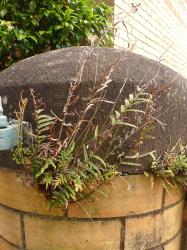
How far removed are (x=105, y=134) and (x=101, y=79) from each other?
0.29 metres

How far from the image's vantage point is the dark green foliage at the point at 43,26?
10.1 ft

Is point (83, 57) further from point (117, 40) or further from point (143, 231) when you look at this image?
point (117, 40)

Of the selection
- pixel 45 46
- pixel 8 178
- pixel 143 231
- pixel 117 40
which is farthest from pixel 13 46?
pixel 143 231

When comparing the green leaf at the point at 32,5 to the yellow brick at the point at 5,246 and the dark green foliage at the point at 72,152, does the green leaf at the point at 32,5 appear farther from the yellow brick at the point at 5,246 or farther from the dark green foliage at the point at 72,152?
the yellow brick at the point at 5,246

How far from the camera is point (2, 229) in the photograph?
6.61 feet

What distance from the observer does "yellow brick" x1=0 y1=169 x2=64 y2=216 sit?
1.77m

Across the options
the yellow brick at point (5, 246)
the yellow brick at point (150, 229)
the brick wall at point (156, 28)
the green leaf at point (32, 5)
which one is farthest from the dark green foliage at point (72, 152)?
the brick wall at point (156, 28)

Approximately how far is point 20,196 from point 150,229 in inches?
31.2

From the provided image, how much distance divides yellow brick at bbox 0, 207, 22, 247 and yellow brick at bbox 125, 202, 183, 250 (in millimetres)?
651

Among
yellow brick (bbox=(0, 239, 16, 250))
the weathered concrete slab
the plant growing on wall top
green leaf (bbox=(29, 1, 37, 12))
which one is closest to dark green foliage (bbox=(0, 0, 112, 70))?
green leaf (bbox=(29, 1, 37, 12))

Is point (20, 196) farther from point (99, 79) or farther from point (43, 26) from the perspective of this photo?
point (43, 26)

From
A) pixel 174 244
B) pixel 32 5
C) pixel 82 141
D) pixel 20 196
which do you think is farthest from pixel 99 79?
pixel 32 5

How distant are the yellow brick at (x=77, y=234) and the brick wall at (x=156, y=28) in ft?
7.44

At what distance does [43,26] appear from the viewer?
10.7 feet
